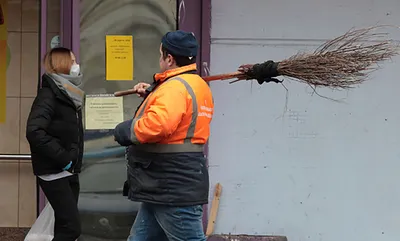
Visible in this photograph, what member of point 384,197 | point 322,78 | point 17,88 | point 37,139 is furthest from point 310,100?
point 17,88

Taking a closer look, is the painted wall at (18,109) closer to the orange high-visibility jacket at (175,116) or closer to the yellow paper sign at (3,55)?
the yellow paper sign at (3,55)

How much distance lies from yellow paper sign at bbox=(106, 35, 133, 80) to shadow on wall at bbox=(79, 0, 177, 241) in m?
0.04

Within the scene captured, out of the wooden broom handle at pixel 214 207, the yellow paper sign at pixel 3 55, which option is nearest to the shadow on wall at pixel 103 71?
the wooden broom handle at pixel 214 207

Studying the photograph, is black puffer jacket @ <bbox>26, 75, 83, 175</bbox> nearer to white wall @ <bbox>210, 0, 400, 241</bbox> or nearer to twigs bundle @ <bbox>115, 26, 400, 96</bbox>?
twigs bundle @ <bbox>115, 26, 400, 96</bbox>

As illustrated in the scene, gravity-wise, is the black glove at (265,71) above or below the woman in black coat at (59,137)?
above

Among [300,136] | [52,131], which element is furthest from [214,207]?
[52,131]

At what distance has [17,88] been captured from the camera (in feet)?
17.7

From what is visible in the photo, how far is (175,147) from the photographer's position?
3246mm

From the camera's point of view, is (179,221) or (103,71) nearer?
(179,221)

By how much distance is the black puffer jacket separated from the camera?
12.4ft

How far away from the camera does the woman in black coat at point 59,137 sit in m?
3.82

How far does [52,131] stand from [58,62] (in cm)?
47

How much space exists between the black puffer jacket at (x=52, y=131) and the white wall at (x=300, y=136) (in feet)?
4.17

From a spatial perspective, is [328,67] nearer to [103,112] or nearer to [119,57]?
[119,57]
